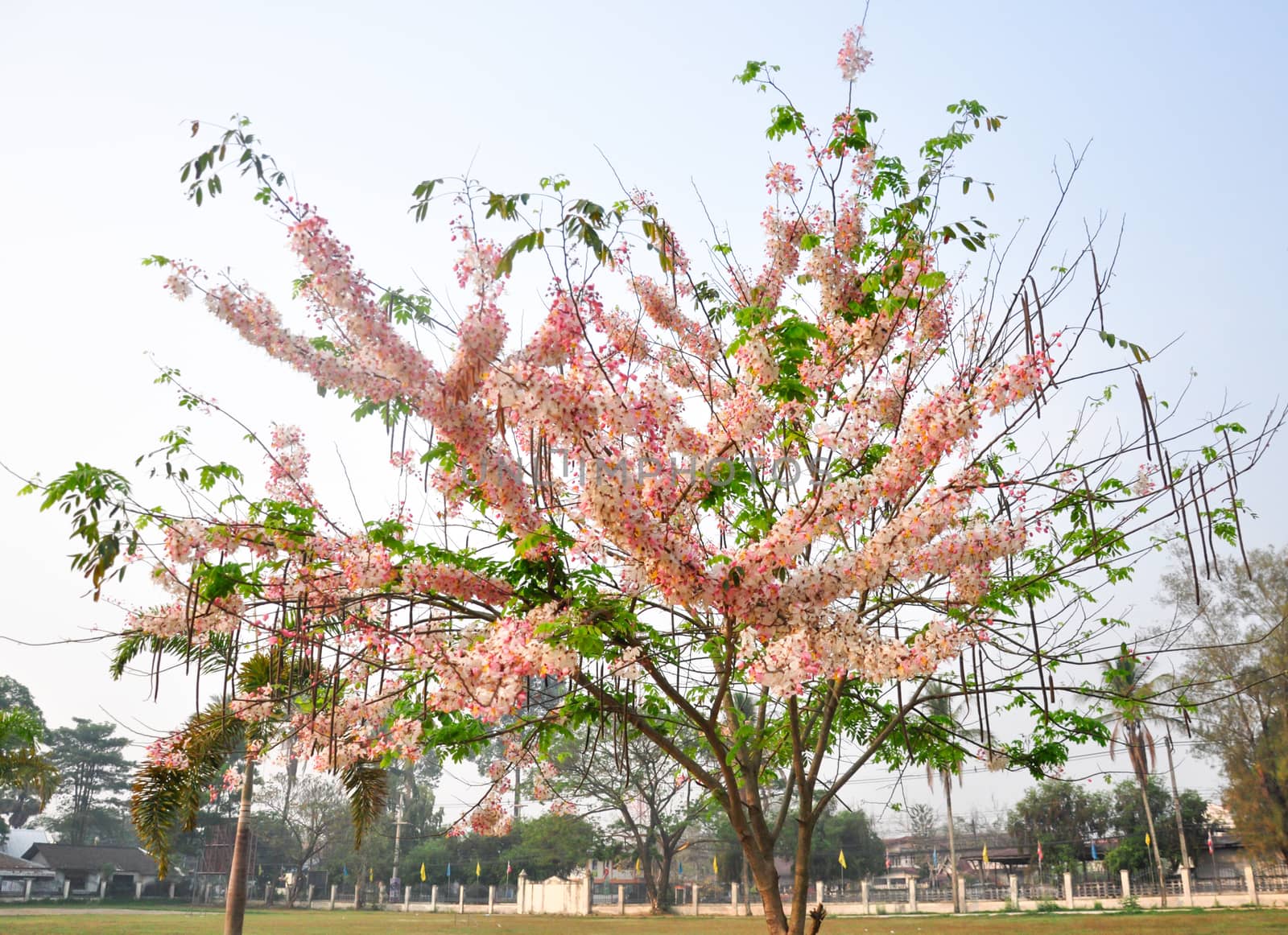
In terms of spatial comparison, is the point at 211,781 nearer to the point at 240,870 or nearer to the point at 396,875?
the point at 240,870

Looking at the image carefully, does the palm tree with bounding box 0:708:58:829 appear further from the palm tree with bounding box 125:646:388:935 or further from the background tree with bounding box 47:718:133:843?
the background tree with bounding box 47:718:133:843

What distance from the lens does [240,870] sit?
9.73 meters

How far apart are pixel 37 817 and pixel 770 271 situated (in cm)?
6768

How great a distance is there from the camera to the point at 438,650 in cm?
442

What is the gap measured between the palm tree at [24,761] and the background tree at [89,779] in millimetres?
47784

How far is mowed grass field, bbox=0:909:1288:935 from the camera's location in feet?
63.6

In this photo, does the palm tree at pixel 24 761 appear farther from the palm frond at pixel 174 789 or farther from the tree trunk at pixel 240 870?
the palm frond at pixel 174 789

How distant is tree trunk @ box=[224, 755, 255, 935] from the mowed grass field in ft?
39.7

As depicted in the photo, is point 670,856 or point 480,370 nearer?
point 480,370

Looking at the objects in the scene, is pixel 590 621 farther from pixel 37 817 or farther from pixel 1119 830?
pixel 37 817

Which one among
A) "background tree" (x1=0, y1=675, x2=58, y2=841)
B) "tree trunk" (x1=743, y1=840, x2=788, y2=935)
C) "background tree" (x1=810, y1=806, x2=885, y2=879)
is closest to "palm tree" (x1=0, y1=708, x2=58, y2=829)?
"background tree" (x1=0, y1=675, x2=58, y2=841)

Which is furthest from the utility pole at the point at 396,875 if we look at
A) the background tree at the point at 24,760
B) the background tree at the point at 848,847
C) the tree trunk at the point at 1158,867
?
the background tree at the point at 24,760

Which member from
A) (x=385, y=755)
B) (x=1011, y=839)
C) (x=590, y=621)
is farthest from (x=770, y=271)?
(x=1011, y=839)

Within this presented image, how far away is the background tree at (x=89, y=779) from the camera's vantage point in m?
54.6
